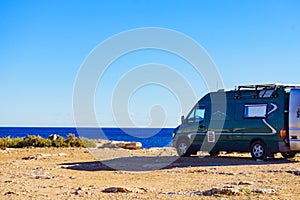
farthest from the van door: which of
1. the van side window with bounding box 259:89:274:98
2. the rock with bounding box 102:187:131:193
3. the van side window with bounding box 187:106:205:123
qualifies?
the rock with bounding box 102:187:131:193

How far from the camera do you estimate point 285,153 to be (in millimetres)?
17797

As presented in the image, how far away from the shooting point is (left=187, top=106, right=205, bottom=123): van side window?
18.8 m

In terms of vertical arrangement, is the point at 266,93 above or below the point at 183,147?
above

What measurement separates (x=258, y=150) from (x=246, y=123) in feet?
3.47

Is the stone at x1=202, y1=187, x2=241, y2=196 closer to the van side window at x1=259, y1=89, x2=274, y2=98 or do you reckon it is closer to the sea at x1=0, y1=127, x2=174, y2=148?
the van side window at x1=259, y1=89, x2=274, y2=98

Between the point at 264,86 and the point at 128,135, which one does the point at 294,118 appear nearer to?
the point at 264,86

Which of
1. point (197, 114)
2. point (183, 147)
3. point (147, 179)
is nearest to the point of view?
point (147, 179)

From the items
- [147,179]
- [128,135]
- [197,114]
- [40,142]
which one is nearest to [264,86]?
[197,114]

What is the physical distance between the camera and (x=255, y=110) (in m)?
17.2

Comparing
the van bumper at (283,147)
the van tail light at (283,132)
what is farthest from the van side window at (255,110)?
the van bumper at (283,147)

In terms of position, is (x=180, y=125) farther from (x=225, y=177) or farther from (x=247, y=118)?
(x=225, y=177)

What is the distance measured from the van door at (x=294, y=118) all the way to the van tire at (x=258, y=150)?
104cm

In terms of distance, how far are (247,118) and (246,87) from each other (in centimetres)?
117

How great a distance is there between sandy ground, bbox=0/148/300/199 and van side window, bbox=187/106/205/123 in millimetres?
1860
